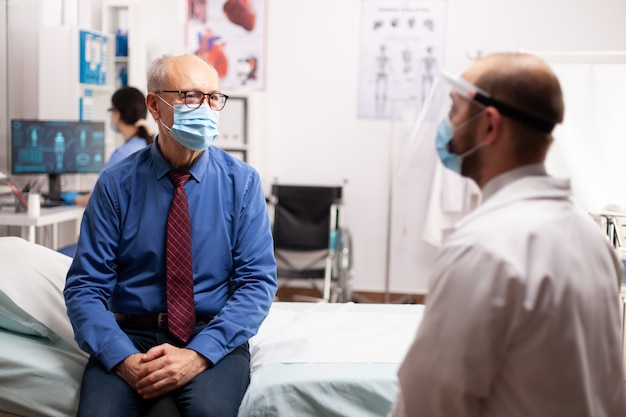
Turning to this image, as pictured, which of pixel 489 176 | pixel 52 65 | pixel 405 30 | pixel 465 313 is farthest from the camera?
pixel 405 30

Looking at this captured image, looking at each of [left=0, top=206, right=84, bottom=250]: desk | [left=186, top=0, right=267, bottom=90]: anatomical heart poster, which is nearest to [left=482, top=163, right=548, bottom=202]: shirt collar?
[left=0, top=206, right=84, bottom=250]: desk

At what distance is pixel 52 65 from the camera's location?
14.7 ft

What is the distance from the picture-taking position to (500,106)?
115 cm

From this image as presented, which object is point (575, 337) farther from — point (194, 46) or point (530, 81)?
point (194, 46)

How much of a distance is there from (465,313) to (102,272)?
1.16 metres

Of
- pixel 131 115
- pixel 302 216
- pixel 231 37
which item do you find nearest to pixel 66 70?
pixel 131 115

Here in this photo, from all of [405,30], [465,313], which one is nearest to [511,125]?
[465,313]

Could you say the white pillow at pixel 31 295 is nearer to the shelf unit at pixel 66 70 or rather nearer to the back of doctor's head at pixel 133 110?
the back of doctor's head at pixel 133 110

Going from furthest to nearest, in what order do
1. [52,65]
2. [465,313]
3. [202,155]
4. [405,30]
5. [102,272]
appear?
[405,30], [52,65], [202,155], [102,272], [465,313]

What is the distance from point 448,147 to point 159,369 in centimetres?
90

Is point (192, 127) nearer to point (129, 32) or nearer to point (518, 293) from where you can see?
point (518, 293)

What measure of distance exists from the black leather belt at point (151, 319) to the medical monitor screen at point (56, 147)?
7.88ft

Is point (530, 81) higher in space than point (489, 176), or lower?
higher

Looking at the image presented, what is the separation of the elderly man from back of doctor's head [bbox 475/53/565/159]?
0.97m
